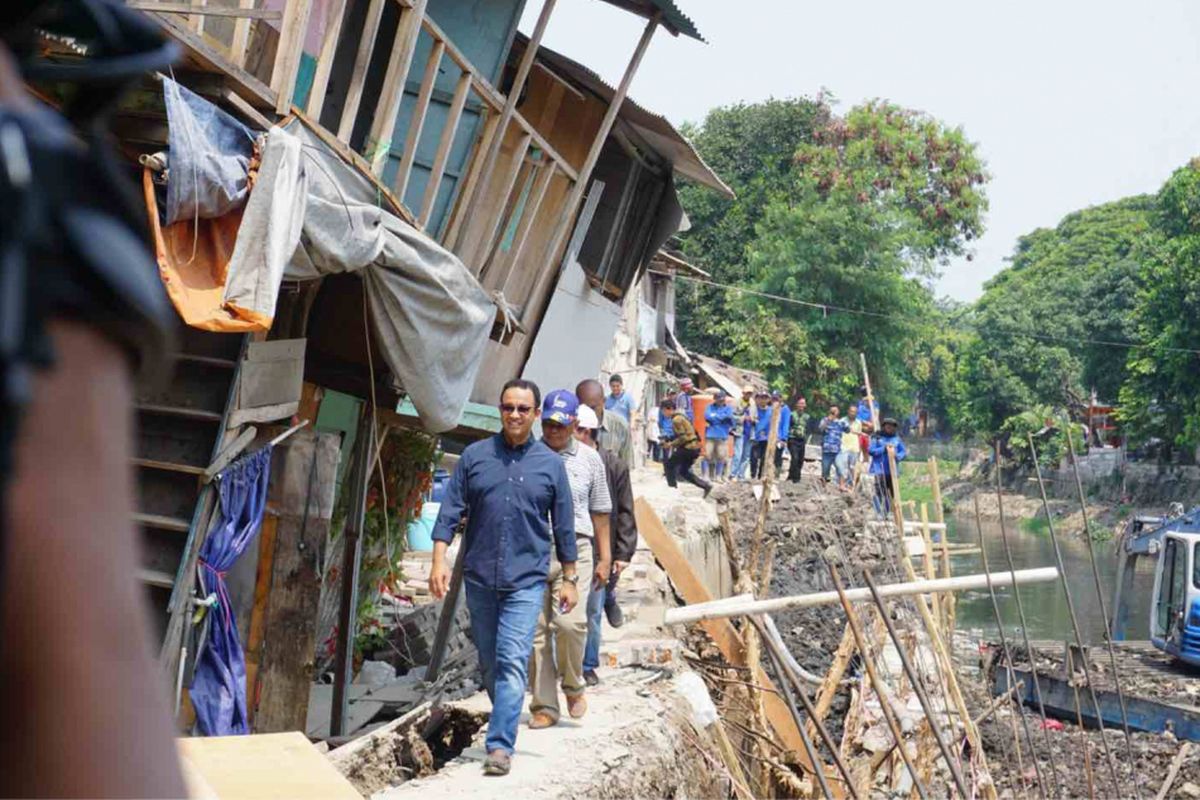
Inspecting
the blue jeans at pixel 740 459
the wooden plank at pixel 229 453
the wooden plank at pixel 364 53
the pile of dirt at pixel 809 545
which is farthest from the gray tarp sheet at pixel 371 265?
the blue jeans at pixel 740 459

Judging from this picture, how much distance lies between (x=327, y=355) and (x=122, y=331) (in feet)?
26.4

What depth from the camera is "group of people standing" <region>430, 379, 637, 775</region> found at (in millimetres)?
6438

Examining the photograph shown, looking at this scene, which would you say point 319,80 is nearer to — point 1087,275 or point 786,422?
point 786,422

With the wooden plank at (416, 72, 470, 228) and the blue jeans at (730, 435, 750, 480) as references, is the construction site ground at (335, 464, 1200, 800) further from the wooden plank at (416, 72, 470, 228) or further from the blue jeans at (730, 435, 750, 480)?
the blue jeans at (730, 435, 750, 480)

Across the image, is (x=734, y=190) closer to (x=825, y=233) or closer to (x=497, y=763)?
(x=825, y=233)

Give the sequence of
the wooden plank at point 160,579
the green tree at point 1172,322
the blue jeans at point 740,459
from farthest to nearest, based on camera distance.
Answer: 1. the green tree at point 1172,322
2. the blue jeans at point 740,459
3. the wooden plank at point 160,579

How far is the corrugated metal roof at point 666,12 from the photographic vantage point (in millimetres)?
9586

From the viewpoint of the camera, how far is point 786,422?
25.3 m

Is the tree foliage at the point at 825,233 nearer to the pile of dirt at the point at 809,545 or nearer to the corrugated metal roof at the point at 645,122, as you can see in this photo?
the pile of dirt at the point at 809,545

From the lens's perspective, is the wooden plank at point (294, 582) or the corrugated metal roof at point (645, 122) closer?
the wooden plank at point (294, 582)

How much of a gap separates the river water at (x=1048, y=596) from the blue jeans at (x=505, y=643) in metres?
13.6

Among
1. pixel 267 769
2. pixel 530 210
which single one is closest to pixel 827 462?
pixel 530 210

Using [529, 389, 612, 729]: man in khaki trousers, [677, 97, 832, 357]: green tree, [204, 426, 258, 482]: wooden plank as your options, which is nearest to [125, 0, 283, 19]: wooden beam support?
[204, 426, 258, 482]: wooden plank

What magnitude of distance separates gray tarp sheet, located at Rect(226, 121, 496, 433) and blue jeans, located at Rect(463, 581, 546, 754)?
1314 mm
